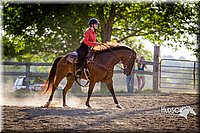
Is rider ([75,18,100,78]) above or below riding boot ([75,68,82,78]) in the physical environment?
above

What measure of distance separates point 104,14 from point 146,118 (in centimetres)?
1333

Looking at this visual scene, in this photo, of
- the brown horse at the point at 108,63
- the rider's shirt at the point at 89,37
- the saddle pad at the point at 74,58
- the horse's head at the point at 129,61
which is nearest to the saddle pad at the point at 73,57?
the saddle pad at the point at 74,58

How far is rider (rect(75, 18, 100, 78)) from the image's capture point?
995 cm

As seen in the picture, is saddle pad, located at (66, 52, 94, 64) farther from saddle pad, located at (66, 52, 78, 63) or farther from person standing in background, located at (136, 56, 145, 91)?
person standing in background, located at (136, 56, 145, 91)

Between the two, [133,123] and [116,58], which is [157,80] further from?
[133,123]

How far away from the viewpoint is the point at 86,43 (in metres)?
9.98

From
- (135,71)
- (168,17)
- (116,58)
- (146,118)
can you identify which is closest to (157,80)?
(135,71)

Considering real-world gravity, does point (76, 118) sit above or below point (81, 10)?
below

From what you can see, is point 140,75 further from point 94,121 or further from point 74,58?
point 94,121

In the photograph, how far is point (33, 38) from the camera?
70.6 ft

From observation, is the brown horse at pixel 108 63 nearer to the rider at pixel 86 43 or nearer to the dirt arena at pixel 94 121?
the rider at pixel 86 43

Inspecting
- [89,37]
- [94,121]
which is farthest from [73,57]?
[94,121]

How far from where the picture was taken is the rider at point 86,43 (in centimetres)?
995
